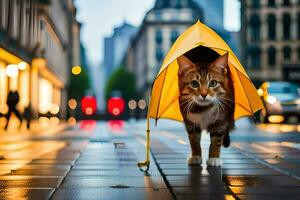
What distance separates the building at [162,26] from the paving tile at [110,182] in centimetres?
9941

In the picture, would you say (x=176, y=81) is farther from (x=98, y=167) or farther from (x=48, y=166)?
(x=48, y=166)

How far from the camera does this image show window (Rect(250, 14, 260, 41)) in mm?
74875

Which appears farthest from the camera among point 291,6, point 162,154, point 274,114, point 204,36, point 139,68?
point 139,68

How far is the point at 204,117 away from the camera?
6910 mm

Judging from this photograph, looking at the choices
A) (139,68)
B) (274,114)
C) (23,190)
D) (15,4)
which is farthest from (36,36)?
(139,68)

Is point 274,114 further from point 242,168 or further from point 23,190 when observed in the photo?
point 23,190

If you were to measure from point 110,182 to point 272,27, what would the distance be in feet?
235

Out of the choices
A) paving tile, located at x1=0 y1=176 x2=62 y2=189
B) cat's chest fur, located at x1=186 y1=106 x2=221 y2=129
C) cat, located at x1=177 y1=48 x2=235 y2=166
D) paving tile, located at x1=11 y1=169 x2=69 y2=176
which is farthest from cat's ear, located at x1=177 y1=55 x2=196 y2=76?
paving tile, located at x1=0 y1=176 x2=62 y2=189

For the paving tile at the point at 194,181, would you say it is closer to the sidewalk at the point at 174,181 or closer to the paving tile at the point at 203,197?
the sidewalk at the point at 174,181

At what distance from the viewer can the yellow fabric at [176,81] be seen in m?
6.49

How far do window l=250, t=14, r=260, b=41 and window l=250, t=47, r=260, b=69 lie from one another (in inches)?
55.4

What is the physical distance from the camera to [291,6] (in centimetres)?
7406

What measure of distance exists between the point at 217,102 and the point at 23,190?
2595 mm

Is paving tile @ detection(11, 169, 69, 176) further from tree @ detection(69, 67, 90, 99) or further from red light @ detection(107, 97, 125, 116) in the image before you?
tree @ detection(69, 67, 90, 99)
